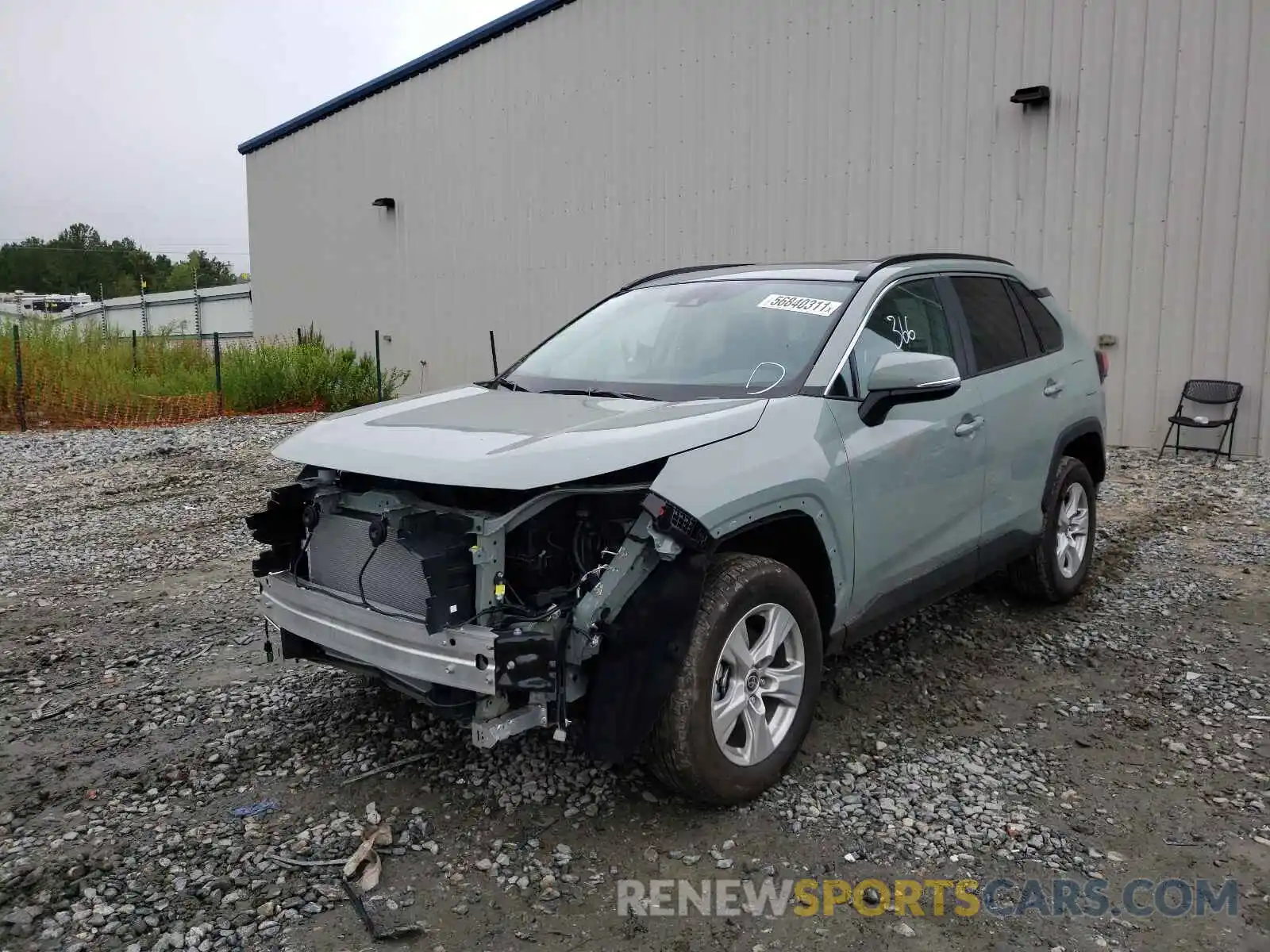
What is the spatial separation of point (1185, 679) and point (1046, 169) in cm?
705

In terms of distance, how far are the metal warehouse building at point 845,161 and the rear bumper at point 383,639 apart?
8.71m

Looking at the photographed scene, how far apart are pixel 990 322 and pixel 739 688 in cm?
248

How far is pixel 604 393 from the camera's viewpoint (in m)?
3.94

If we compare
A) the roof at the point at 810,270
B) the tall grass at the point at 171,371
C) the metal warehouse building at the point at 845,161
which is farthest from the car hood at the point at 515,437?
the tall grass at the point at 171,371

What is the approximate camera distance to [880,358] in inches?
144

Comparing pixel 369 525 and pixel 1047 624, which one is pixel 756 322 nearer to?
pixel 369 525

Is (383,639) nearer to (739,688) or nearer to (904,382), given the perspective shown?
(739,688)

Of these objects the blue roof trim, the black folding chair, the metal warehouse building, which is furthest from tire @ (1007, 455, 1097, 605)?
the blue roof trim

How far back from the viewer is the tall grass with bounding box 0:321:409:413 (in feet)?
47.0

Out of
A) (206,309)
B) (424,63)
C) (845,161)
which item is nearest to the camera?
(845,161)

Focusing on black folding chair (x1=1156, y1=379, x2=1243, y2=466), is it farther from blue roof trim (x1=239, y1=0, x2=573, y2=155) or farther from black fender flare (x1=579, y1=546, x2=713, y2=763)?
blue roof trim (x1=239, y1=0, x2=573, y2=155)

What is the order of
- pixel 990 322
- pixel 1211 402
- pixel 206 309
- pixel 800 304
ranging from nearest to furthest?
1. pixel 800 304
2. pixel 990 322
3. pixel 1211 402
4. pixel 206 309

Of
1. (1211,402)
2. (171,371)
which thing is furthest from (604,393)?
(171,371)

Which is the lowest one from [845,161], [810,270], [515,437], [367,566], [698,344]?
[367,566]
